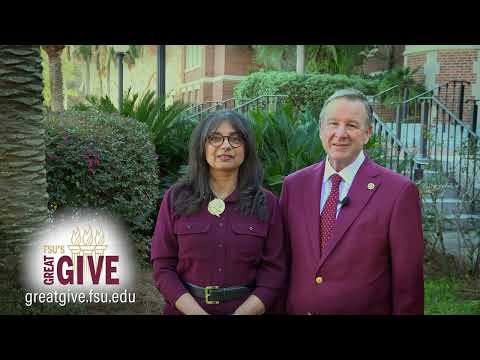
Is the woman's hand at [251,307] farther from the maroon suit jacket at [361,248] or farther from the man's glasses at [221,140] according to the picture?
the man's glasses at [221,140]

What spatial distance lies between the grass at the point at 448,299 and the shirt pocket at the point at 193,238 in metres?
2.49

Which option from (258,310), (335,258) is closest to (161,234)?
(258,310)

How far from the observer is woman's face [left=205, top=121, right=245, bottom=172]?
2412 mm

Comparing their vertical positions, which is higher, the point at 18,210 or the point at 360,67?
the point at 360,67

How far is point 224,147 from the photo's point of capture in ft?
7.89

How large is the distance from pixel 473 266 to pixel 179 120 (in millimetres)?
3268

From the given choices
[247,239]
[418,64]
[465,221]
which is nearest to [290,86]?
[418,64]

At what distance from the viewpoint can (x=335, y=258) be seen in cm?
237

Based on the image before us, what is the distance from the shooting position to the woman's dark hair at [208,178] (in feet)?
7.98

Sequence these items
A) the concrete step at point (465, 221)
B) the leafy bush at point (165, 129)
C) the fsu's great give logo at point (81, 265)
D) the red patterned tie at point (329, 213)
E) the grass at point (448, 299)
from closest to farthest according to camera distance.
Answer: the red patterned tie at point (329, 213), the fsu's great give logo at point (81, 265), the grass at point (448, 299), the concrete step at point (465, 221), the leafy bush at point (165, 129)

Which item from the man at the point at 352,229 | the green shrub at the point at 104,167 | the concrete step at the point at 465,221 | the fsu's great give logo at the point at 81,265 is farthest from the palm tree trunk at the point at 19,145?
the concrete step at the point at 465,221

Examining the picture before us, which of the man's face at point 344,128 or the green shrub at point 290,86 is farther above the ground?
the green shrub at point 290,86
